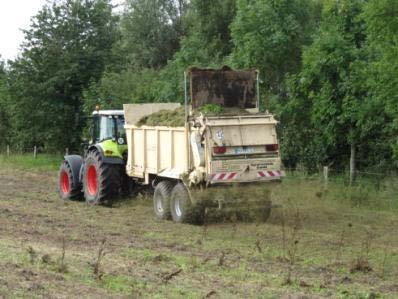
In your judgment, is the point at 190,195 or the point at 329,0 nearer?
the point at 190,195

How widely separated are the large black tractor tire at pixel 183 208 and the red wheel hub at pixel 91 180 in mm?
3573

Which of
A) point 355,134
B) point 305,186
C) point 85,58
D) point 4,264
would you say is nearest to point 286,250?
point 4,264

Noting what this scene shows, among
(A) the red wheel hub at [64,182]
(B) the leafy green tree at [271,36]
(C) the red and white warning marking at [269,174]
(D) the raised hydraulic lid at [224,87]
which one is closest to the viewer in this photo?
(C) the red and white warning marking at [269,174]

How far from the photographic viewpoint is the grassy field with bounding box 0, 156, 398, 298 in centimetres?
827

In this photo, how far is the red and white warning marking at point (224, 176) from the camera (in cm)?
1388

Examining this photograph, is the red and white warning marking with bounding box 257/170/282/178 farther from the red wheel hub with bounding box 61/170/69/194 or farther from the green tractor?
the red wheel hub with bounding box 61/170/69/194

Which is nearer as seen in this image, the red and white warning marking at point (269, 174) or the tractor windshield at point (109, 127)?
the red and white warning marking at point (269, 174)

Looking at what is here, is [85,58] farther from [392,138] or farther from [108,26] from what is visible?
[392,138]

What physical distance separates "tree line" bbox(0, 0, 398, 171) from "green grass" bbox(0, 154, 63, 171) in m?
0.88

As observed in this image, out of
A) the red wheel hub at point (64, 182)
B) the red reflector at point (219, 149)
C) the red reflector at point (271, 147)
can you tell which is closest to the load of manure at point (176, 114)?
the red reflector at point (219, 149)

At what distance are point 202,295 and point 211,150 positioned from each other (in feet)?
20.1

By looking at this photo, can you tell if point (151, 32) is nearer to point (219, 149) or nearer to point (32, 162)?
point (32, 162)

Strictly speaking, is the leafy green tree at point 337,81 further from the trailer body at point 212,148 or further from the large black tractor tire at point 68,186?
the large black tractor tire at point 68,186

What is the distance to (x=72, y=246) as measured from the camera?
1138 cm
